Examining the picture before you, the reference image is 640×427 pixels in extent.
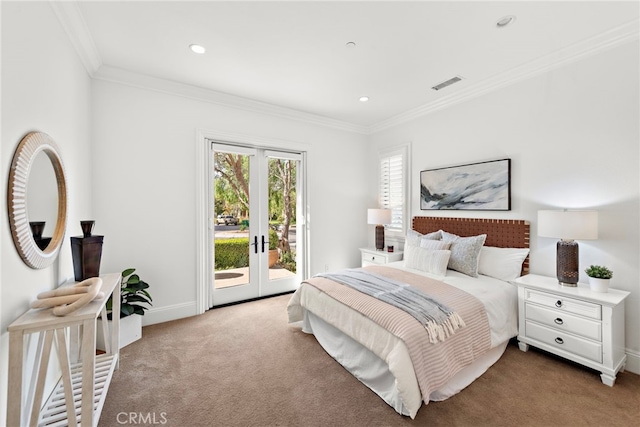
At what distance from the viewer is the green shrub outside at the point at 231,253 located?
3.64m

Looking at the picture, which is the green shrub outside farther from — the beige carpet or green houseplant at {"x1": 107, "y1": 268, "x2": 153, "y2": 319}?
the beige carpet

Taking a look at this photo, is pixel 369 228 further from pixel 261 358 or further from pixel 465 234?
pixel 261 358

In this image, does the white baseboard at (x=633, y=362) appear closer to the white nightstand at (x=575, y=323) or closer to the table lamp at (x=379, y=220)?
the white nightstand at (x=575, y=323)

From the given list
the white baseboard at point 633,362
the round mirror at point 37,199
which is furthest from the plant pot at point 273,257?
the white baseboard at point 633,362

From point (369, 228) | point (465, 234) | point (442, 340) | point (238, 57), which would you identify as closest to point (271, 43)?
point (238, 57)

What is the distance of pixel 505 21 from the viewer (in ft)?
6.95

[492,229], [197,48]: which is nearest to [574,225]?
[492,229]

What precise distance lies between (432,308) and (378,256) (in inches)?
85.9

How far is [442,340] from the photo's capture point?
1.83m

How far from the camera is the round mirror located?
1384 mm

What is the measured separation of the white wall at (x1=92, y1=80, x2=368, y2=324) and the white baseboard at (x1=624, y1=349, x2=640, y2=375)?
4.19 meters

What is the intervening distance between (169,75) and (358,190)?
10.3ft

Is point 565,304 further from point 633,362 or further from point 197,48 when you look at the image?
point 197,48

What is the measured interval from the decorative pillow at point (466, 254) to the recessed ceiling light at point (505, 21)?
195 cm
